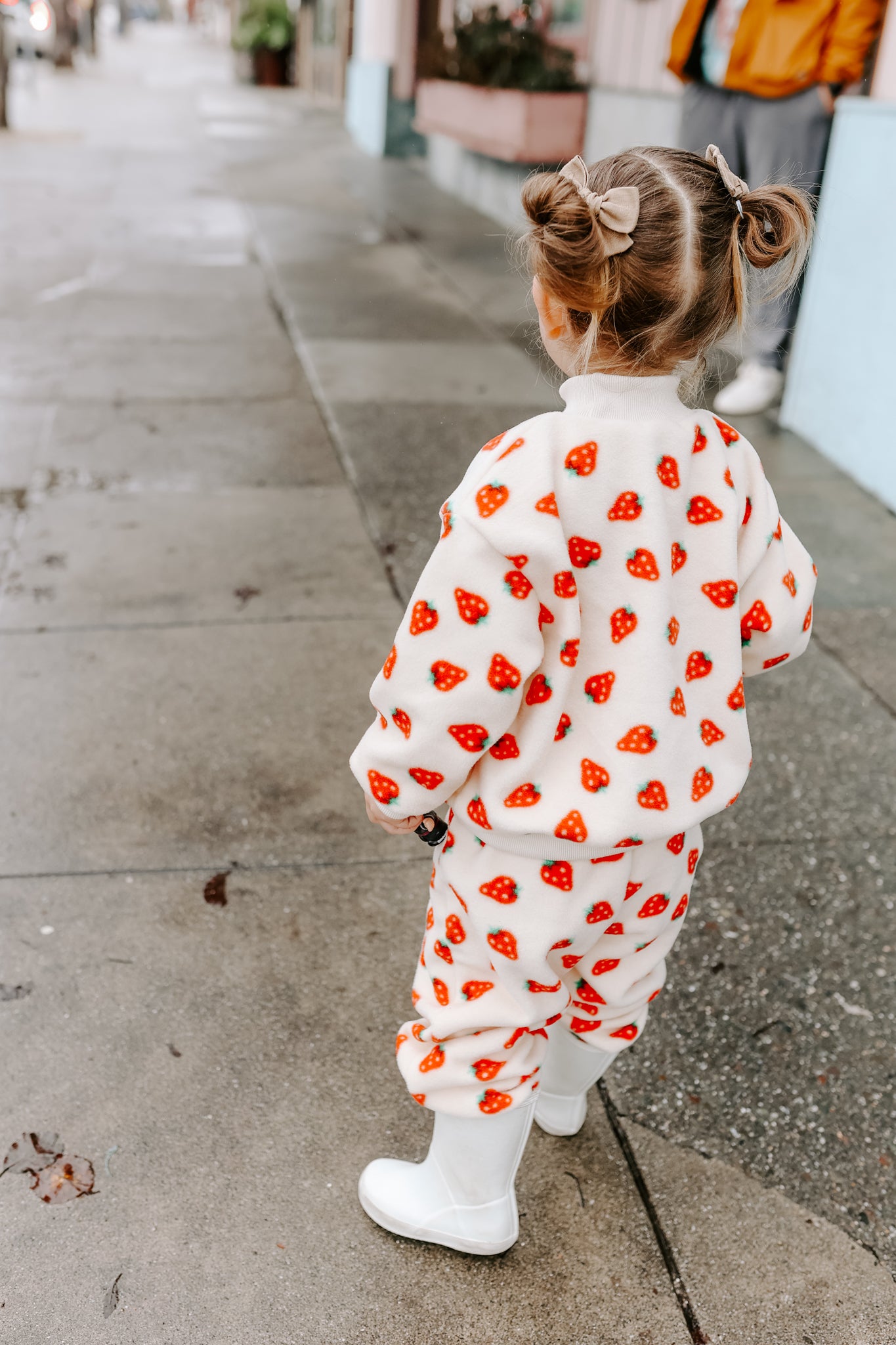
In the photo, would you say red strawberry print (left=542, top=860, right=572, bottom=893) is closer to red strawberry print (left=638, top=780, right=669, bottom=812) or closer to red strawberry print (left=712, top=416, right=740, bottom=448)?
red strawberry print (left=638, top=780, right=669, bottom=812)

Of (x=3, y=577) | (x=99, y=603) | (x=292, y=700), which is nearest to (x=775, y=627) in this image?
(x=292, y=700)

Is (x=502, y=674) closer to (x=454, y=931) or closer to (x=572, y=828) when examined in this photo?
(x=572, y=828)

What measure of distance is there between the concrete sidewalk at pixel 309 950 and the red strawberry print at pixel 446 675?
3.11 feet

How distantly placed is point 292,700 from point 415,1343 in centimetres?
184

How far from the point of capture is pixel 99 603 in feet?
12.2

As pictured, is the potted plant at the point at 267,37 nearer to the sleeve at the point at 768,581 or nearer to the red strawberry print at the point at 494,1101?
the sleeve at the point at 768,581

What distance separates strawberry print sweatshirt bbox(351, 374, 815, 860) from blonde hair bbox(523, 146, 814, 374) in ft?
0.19

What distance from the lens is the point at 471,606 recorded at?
1.40m

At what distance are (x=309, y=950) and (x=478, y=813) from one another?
1.01 metres

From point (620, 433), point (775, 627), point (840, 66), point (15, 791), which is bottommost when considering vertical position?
point (15, 791)

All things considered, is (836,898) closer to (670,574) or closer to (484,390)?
(670,574)

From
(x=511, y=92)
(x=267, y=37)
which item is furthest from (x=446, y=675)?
(x=267, y=37)

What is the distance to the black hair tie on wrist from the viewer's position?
164 cm

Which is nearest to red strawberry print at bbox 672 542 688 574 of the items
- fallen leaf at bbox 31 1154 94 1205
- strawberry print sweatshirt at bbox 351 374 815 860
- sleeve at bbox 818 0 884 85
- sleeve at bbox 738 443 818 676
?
strawberry print sweatshirt at bbox 351 374 815 860
